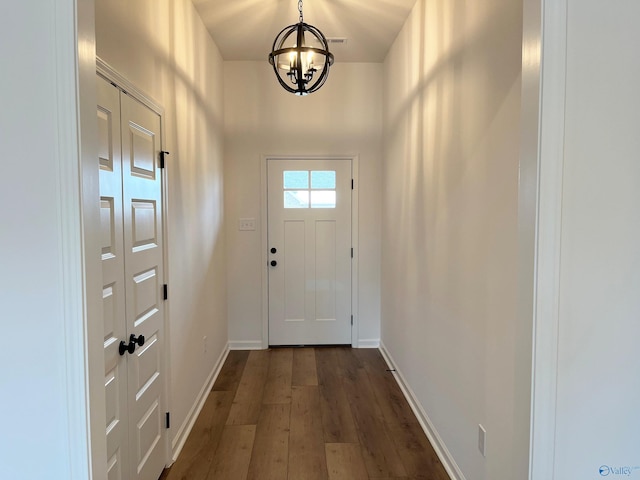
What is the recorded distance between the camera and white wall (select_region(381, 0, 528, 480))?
1449 mm

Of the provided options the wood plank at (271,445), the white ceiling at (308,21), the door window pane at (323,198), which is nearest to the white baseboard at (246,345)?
the wood plank at (271,445)

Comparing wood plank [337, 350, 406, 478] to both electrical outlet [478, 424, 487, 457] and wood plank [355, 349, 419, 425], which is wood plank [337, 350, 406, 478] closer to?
wood plank [355, 349, 419, 425]

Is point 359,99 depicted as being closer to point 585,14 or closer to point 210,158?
point 210,158

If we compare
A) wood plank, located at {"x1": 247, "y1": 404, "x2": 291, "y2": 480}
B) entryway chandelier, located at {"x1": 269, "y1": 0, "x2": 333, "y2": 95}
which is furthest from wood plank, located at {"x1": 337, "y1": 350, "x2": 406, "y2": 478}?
entryway chandelier, located at {"x1": 269, "y1": 0, "x2": 333, "y2": 95}

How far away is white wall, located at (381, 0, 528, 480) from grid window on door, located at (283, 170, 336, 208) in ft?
3.20

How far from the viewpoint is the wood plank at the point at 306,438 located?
6.91 ft

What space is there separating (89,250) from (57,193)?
0.15 m

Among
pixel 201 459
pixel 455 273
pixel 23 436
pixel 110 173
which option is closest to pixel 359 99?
pixel 455 273

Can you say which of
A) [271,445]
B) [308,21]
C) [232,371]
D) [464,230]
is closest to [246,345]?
[232,371]

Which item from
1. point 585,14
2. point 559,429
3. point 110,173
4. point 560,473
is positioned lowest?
point 560,473

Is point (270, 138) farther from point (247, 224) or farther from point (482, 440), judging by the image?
point (482, 440)

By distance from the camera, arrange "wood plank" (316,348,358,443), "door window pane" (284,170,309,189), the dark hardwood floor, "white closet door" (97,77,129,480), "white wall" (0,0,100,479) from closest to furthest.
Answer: "white wall" (0,0,100,479)
"white closet door" (97,77,129,480)
the dark hardwood floor
"wood plank" (316,348,358,443)
"door window pane" (284,170,309,189)

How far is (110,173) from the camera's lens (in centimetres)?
146

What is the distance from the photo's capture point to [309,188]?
155 inches
